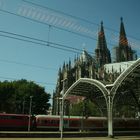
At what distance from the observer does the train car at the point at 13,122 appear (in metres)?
45.4

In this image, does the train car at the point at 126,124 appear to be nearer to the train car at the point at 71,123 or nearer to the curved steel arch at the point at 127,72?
the train car at the point at 71,123

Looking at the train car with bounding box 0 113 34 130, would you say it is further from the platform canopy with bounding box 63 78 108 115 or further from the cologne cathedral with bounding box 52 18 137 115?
the cologne cathedral with bounding box 52 18 137 115

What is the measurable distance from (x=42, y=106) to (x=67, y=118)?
1044 inches

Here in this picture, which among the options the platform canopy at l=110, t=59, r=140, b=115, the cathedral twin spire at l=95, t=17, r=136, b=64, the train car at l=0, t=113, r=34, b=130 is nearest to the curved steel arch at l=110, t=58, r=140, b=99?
the platform canopy at l=110, t=59, r=140, b=115

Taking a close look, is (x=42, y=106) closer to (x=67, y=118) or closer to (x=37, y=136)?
(x=67, y=118)

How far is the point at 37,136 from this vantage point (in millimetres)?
33594

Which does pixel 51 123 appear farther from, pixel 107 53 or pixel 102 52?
pixel 107 53

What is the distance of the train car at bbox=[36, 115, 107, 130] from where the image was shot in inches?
1955

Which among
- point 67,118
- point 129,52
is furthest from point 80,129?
point 129,52

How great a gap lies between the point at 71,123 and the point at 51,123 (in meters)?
4.66

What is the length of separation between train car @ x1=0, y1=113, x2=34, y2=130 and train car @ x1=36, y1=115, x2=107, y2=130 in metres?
2.11

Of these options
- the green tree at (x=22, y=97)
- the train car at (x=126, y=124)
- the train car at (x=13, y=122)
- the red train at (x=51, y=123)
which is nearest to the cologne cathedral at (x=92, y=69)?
the green tree at (x=22, y=97)

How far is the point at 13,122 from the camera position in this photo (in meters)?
46.2

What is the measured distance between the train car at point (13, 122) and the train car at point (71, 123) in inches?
83.1
